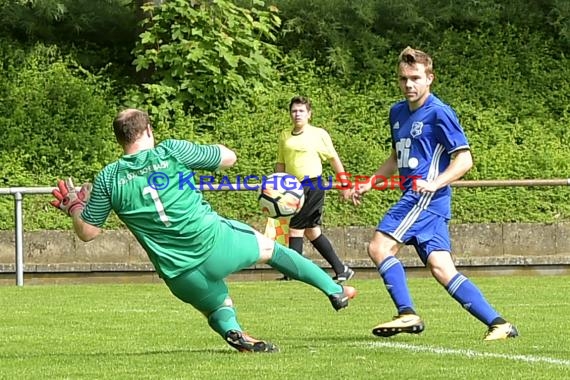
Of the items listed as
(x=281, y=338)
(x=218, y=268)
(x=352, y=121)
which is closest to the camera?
(x=218, y=268)

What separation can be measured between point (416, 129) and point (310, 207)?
6.31m

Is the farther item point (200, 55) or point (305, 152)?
point (200, 55)

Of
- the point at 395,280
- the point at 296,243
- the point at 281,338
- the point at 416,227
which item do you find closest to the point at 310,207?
the point at 296,243

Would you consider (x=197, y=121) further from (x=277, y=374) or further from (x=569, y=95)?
(x=277, y=374)

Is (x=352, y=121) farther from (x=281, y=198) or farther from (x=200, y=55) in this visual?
(x=281, y=198)

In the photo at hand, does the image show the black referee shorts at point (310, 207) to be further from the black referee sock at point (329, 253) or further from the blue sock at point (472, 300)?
the blue sock at point (472, 300)

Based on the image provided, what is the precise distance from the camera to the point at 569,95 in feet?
62.8

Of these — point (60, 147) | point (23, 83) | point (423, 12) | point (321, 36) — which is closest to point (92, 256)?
point (60, 147)

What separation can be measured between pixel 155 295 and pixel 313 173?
2.45m

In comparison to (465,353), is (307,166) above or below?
below

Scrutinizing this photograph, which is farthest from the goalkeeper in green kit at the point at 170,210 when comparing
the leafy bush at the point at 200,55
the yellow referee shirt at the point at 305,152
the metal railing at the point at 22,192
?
the leafy bush at the point at 200,55

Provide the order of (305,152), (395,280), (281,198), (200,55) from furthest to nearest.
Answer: (200,55) < (305,152) < (395,280) < (281,198)

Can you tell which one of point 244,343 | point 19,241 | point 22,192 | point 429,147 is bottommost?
point 19,241

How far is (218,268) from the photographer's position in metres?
7.21
